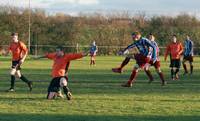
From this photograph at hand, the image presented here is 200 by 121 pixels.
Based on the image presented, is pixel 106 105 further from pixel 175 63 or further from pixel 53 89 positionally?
pixel 175 63

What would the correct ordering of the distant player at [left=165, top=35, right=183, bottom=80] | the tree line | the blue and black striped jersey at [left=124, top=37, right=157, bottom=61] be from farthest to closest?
the tree line → the distant player at [left=165, top=35, right=183, bottom=80] → the blue and black striped jersey at [left=124, top=37, right=157, bottom=61]

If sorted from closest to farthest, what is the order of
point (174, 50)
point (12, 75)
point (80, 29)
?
point (12, 75) < point (174, 50) < point (80, 29)

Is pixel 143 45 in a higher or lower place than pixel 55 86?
higher

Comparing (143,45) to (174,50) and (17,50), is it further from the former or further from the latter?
(174,50)

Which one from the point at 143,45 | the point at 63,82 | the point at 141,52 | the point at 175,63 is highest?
the point at 143,45

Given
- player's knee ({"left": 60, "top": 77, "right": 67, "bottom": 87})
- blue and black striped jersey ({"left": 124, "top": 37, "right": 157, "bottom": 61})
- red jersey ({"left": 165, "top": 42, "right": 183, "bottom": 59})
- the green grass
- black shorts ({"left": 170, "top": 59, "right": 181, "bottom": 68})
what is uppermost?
blue and black striped jersey ({"left": 124, "top": 37, "right": 157, "bottom": 61})

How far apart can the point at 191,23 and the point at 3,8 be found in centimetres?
2235

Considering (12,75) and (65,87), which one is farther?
(12,75)

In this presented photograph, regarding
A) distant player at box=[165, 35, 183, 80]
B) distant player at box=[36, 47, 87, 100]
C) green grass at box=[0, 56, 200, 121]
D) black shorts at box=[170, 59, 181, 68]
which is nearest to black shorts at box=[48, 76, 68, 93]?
distant player at box=[36, 47, 87, 100]

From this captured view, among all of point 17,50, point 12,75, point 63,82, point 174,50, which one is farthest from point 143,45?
point 174,50
